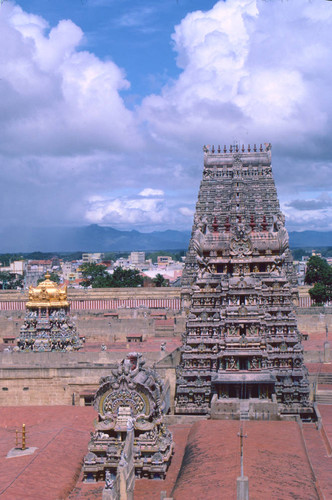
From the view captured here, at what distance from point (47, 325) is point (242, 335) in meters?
14.3

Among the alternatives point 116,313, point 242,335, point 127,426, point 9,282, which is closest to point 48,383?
point 242,335

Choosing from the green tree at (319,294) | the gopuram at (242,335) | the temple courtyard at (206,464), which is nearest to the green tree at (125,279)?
the green tree at (319,294)

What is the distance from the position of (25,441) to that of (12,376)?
9.76m

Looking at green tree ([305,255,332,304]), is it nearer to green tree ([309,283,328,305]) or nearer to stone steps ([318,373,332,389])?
green tree ([309,283,328,305])

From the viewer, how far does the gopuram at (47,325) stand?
34.0m

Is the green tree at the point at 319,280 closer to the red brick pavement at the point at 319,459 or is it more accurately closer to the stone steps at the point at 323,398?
the stone steps at the point at 323,398

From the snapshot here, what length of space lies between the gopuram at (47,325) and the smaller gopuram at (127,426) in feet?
56.5

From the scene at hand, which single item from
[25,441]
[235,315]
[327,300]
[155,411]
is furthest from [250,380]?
[327,300]

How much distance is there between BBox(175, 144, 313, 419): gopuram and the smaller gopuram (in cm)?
471

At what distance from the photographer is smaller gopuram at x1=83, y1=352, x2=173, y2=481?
16.5m

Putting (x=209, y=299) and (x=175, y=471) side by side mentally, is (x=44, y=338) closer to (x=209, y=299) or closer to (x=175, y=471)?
(x=209, y=299)

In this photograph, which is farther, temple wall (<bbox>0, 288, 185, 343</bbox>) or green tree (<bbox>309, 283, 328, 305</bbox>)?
green tree (<bbox>309, 283, 328, 305</bbox>)

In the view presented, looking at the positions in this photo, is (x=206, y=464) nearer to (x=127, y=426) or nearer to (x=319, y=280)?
(x=127, y=426)

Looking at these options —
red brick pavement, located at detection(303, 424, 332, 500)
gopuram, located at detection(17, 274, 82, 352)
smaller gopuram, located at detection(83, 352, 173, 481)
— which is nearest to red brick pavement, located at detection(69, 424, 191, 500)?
smaller gopuram, located at detection(83, 352, 173, 481)
